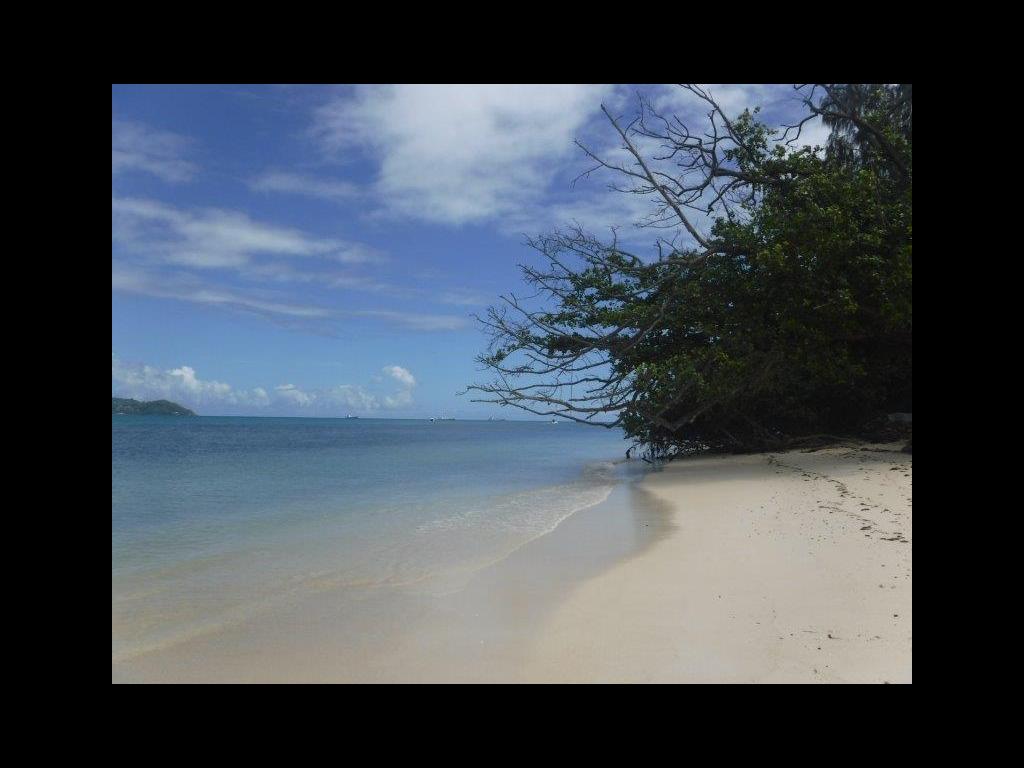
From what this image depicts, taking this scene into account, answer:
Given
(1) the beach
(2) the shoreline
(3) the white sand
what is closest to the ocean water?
(1) the beach

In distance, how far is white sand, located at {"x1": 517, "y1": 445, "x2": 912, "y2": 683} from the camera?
2.48 metres

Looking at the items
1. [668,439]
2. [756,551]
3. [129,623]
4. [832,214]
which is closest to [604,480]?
[668,439]

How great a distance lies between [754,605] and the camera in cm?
317

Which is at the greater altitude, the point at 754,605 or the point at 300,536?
the point at 754,605

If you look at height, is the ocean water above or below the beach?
below

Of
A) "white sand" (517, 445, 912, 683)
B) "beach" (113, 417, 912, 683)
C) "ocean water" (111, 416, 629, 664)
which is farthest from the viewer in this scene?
"ocean water" (111, 416, 629, 664)

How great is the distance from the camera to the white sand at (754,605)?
248cm

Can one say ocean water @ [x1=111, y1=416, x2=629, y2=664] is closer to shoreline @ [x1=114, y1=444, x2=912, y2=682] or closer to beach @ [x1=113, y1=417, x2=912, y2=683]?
beach @ [x1=113, y1=417, x2=912, y2=683]

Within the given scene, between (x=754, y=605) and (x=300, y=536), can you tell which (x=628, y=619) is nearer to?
(x=754, y=605)

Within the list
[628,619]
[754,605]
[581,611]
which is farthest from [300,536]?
[754,605]

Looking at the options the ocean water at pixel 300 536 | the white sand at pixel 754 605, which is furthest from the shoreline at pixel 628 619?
the ocean water at pixel 300 536

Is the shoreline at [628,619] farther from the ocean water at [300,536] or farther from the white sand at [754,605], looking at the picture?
the ocean water at [300,536]
